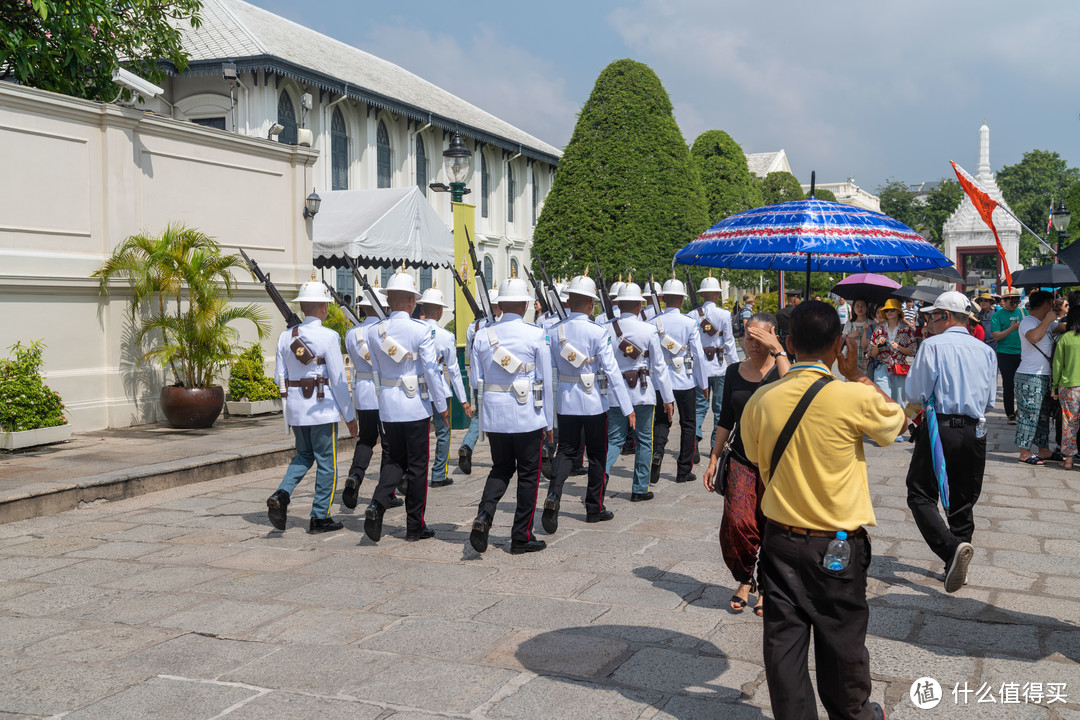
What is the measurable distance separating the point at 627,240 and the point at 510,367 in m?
21.1

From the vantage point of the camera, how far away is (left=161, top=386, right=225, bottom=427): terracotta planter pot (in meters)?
12.1

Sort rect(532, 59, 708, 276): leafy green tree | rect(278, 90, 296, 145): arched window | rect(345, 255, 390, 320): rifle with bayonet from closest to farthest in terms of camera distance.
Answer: rect(345, 255, 390, 320): rifle with bayonet → rect(278, 90, 296, 145): arched window → rect(532, 59, 708, 276): leafy green tree

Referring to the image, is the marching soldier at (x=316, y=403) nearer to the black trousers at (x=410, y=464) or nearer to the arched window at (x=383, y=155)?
the black trousers at (x=410, y=464)

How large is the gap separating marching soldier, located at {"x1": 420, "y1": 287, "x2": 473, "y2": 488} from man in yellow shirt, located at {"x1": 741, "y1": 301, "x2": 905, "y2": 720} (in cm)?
447

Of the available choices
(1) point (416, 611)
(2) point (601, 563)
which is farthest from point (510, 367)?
(1) point (416, 611)

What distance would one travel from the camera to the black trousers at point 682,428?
369 inches

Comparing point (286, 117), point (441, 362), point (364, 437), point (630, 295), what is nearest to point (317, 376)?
point (364, 437)

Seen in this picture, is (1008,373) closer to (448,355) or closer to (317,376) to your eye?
(448,355)

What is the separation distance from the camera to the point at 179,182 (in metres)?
13.2

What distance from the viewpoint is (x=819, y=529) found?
11.3 ft

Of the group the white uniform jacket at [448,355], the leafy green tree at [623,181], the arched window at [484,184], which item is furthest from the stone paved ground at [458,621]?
the arched window at [484,184]

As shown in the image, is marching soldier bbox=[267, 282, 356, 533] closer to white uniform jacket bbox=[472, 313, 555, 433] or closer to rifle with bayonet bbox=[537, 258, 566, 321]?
white uniform jacket bbox=[472, 313, 555, 433]

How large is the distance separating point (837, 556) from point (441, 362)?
5.82m

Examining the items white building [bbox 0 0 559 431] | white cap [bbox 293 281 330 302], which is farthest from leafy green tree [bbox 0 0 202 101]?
white cap [bbox 293 281 330 302]
